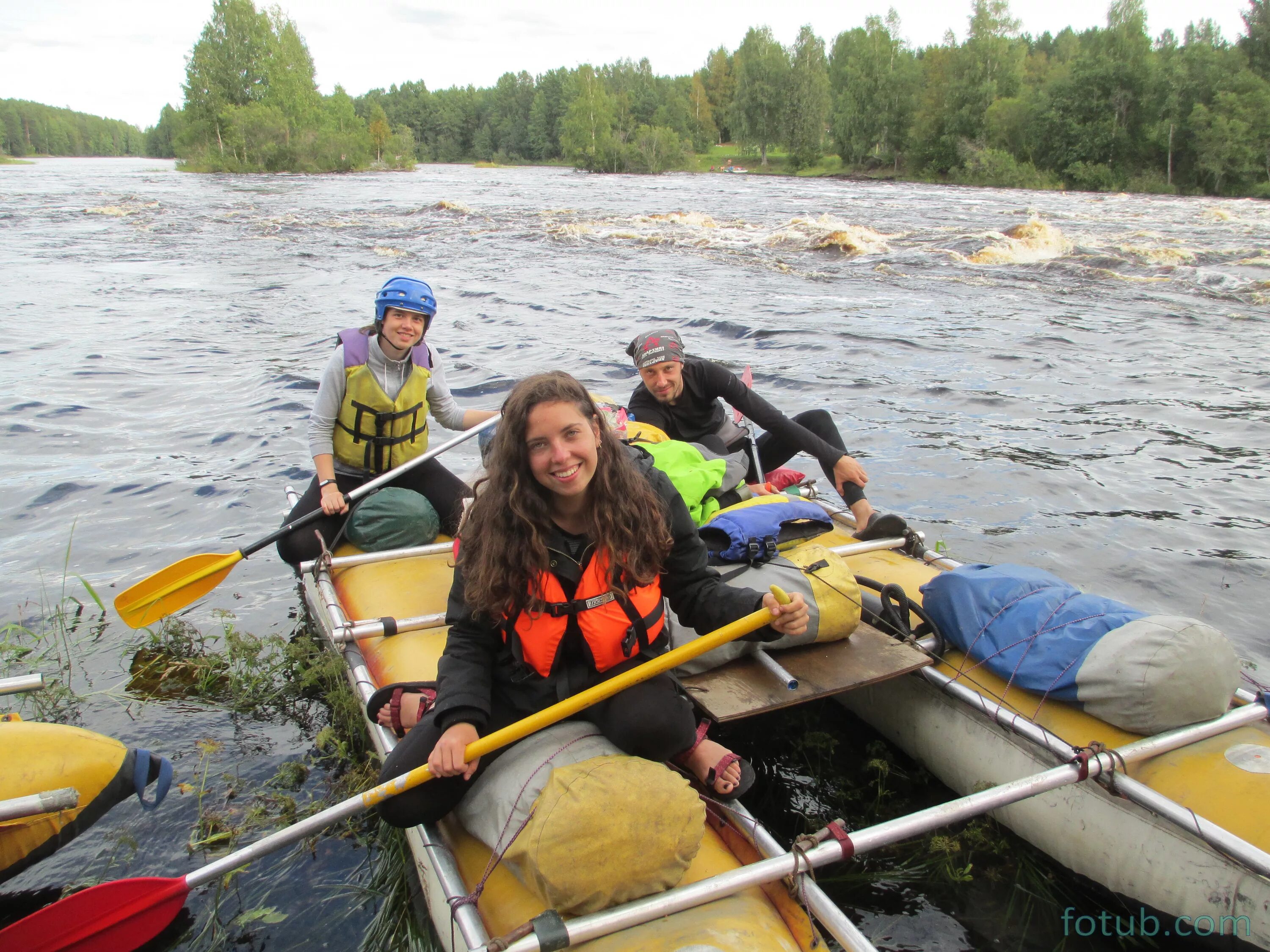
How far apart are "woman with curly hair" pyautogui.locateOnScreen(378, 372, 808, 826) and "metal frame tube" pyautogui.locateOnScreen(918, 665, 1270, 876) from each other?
0.79 meters

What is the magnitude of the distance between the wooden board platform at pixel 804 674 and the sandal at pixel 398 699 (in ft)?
2.40

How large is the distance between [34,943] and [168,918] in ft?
0.99

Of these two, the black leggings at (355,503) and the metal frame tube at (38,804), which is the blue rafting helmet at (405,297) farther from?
the metal frame tube at (38,804)

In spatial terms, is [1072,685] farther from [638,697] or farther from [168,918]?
[168,918]

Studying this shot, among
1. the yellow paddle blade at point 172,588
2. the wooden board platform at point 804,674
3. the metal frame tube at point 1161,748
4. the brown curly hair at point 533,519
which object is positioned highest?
the brown curly hair at point 533,519

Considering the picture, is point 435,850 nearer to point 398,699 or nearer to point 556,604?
point 398,699

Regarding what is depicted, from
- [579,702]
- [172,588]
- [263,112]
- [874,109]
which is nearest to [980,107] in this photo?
[874,109]

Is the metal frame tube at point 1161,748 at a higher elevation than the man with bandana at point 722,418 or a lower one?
lower

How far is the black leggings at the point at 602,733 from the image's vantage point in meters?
2.14

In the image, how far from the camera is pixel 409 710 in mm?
2441

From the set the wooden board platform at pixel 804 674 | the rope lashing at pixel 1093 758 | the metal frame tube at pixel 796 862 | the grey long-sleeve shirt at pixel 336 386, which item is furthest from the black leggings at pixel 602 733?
the grey long-sleeve shirt at pixel 336 386

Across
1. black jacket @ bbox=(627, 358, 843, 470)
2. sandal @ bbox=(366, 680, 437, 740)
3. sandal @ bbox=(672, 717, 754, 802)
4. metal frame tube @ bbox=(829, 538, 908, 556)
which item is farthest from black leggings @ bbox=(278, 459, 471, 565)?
sandal @ bbox=(672, 717, 754, 802)

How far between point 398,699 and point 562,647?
0.55m

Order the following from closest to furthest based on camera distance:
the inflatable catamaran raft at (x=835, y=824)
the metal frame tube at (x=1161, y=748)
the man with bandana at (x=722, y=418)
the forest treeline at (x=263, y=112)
Result: the inflatable catamaran raft at (x=835, y=824)
the metal frame tube at (x=1161, y=748)
the man with bandana at (x=722, y=418)
the forest treeline at (x=263, y=112)
